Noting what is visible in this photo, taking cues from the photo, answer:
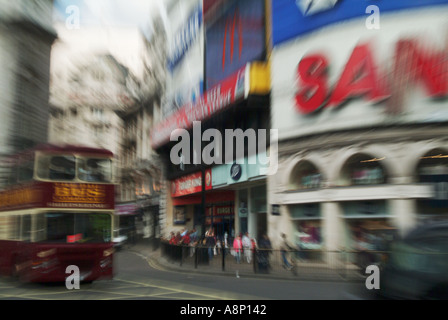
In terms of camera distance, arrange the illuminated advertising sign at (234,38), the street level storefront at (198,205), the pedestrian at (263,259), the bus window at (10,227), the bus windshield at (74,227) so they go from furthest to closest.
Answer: the street level storefront at (198,205), the illuminated advertising sign at (234,38), the pedestrian at (263,259), the bus window at (10,227), the bus windshield at (74,227)

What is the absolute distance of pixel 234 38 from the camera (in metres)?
25.9

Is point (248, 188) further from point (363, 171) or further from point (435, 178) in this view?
point (435, 178)

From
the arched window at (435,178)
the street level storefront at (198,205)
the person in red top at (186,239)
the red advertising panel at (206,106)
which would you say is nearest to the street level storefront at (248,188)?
the street level storefront at (198,205)

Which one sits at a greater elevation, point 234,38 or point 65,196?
point 234,38

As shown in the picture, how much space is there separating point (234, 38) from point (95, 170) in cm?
1515

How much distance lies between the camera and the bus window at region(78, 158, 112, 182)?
13.1 metres

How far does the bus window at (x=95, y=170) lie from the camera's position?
13.1 m

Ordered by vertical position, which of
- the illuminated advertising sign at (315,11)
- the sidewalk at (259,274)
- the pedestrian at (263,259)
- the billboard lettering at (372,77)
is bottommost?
the sidewalk at (259,274)

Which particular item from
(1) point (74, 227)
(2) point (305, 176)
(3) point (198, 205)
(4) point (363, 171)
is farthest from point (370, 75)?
(3) point (198, 205)

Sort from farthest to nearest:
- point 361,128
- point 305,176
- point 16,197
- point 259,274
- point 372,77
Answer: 1. point 305,176
2. point 361,128
3. point 372,77
4. point 259,274
5. point 16,197

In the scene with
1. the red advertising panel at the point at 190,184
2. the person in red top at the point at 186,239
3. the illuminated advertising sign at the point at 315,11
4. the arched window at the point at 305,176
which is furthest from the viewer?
the red advertising panel at the point at 190,184

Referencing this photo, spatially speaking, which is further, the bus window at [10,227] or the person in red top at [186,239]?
the person in red top at [186,239]

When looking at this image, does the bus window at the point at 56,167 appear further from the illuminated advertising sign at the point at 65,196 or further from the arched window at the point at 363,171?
the arched window at the point at 363,171

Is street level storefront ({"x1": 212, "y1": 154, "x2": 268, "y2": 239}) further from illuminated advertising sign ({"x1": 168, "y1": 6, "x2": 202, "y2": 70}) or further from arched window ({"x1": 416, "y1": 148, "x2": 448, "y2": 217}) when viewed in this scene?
illuminated advertising sign ({"x1": 168, "y1": 6, "x2": 202, "y2": 70})
